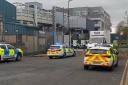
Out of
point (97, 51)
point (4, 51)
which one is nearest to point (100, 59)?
point (97, 51)

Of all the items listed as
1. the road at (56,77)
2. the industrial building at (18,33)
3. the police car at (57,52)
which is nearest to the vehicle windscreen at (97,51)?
the road at (56,77)

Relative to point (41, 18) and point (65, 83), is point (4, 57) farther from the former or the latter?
point (41, 18)

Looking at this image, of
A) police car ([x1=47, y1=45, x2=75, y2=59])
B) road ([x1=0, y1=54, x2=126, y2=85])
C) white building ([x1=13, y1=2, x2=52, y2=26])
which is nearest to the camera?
road ([x1=0, y1=54, x2=126, y2=85])

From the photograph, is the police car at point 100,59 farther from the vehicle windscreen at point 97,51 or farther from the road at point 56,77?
the road at point 56,77

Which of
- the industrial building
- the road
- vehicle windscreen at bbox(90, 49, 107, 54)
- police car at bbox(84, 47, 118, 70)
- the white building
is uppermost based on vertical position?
the white building

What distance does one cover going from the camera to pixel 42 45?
185ft

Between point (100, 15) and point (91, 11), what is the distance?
745 centimetres

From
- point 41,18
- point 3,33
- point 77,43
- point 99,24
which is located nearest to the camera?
point 3,33

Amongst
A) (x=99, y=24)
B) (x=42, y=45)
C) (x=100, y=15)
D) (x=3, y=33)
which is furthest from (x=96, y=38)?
(x=100, y=15)

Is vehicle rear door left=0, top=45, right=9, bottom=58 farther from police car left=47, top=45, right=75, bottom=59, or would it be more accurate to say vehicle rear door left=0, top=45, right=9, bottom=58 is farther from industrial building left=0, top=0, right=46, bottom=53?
industrial building left=0, top=0, right=46, bottom=53

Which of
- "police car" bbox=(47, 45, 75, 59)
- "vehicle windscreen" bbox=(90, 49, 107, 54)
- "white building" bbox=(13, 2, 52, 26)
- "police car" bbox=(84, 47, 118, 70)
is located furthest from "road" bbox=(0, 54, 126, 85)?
"white building" bbox=(13, 2, 52, 26)

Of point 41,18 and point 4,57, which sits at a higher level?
point 41,18

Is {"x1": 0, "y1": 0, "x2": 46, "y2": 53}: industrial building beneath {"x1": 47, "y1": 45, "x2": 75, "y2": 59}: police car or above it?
above

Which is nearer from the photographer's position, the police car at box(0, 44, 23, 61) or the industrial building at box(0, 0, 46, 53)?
the police car at box(0, 44, 23, 61)
